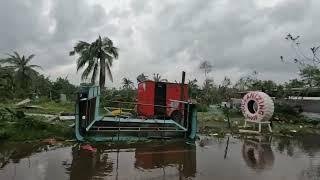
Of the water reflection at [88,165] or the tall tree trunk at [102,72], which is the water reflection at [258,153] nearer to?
the water reflection at [88,165]

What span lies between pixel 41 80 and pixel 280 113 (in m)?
35.4

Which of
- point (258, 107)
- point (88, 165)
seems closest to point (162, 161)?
point (88, 165)

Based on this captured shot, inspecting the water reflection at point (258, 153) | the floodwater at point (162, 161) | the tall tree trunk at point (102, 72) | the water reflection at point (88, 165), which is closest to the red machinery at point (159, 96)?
the floodwater at point (162, 161)

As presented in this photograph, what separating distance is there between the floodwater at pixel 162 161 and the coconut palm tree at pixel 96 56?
25.5 metres

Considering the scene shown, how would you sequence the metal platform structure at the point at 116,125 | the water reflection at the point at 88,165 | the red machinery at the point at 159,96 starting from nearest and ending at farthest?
the water reflection at the point at 88,165
the metal platform structure at the point at 116,125
the red machinery at the point at 159,96

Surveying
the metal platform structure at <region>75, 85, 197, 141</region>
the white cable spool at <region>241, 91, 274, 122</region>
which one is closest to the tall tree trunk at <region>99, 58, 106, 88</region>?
the white cable spool at <region>241, 91, 274, 122</region>

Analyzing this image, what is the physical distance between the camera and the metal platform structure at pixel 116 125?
1480 centimetres

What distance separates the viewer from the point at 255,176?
10641 millimetres

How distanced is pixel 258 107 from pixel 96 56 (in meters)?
22.8

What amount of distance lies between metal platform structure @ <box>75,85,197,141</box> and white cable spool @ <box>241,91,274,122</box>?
550 centimetres

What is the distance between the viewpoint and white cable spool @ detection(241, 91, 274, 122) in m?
20.7

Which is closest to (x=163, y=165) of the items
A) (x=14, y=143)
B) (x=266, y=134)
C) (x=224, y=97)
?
(x=14, y=143)

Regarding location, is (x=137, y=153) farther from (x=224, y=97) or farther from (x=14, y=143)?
(x=224, y=97)

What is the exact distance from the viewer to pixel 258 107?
20984mm
